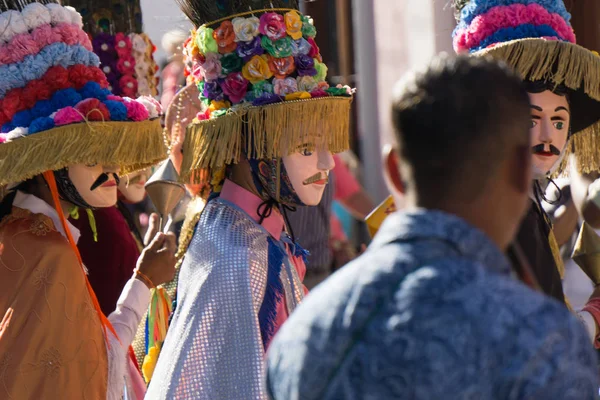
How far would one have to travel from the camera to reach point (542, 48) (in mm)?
3381

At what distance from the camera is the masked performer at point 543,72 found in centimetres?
335

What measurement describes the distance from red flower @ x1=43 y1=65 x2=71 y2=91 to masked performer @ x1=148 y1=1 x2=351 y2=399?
0.44 meters

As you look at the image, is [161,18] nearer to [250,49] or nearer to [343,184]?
[250,49]

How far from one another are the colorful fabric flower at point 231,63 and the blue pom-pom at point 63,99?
1.66ft

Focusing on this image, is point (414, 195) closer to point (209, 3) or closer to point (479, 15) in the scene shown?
point (209, 3)

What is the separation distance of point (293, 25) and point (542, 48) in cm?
86

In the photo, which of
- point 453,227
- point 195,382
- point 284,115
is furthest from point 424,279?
point 284,115

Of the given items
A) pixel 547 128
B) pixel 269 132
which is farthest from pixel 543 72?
pixel 269 132

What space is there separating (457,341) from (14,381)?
2.03 meters

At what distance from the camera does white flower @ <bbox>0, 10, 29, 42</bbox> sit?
3.22 metres

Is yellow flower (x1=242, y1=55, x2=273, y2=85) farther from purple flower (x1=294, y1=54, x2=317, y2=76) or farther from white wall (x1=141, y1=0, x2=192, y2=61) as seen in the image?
white wall (x1=141, y1=0, x2=192, y2=61)

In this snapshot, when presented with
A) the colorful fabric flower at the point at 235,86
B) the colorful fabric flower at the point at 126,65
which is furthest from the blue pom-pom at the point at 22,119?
the colorful fabric flower at the point at 126,65

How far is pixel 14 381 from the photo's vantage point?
120 inches

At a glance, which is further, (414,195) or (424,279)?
(414,195)
